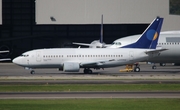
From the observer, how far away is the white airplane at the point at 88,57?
6025 cm

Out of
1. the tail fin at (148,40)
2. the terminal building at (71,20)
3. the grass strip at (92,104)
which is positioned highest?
the terminal building at (71,20)

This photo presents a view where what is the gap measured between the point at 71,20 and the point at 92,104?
62362mm

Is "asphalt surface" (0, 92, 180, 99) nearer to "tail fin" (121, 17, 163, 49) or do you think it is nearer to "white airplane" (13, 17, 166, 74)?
"white airplane" (13, 17, 166, 74)

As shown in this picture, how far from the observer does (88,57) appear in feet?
202

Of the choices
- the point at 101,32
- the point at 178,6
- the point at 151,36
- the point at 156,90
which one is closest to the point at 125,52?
the point at 151,36

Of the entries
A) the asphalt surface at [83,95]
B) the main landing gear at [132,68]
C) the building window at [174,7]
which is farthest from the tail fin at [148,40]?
the building window at [174,7]

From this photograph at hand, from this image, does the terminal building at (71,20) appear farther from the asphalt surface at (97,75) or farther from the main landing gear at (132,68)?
the asphalt surface at (97,75)

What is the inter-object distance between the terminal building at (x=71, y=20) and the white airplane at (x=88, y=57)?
96.1 ft

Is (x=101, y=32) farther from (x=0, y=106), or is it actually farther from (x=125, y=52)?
(x=0, y=106)

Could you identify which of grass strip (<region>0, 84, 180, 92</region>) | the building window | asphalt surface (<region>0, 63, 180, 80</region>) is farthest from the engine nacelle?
the building window

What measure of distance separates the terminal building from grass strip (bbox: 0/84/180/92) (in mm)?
48956

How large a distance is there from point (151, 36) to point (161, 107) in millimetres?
33867

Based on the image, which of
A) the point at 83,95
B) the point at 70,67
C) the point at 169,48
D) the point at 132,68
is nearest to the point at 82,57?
the point at 70,67

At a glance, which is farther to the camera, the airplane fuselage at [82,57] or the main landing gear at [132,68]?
the main landing gear at [132,68]
